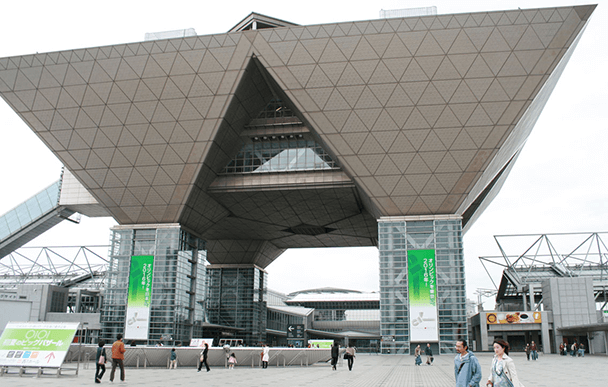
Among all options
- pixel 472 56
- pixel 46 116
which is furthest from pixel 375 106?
pixel 46 116

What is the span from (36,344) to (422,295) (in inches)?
1158

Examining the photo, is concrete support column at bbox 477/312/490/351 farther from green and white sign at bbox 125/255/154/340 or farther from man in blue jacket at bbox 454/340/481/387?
man in blue jacket at bbox 454/340/481/387

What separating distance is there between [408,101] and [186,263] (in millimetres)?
25266

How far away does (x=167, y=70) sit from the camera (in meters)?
43.3

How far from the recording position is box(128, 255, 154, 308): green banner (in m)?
47.1

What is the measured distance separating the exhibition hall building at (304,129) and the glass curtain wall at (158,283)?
0.43 ft

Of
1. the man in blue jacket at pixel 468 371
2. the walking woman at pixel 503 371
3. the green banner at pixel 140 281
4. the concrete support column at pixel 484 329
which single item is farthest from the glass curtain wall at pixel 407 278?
the walking woman at pixel 503 371

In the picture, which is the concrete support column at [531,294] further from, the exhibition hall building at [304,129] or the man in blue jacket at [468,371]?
the man in blue jacket at [468,371]

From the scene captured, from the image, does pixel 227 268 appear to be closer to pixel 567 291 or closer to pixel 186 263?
pixel 186 263

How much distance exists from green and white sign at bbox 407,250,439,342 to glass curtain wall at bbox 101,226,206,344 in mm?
20451

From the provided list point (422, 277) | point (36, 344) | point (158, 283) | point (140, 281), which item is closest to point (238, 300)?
point (158, 283)

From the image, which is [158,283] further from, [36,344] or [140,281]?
[36,344]

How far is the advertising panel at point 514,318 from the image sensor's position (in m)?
54.1

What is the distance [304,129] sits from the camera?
156 feet
